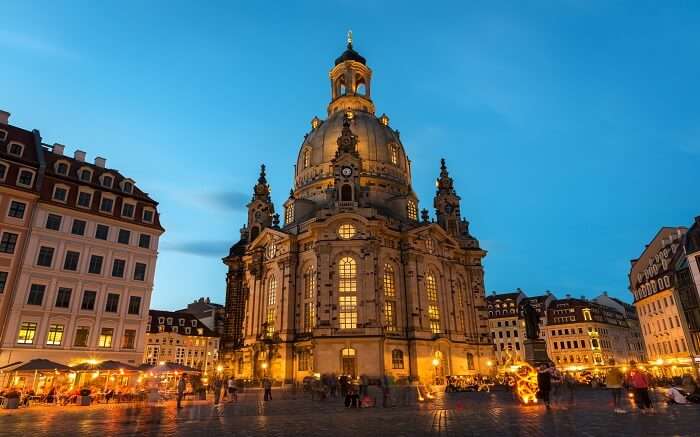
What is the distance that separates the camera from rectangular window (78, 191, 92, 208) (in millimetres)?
42188

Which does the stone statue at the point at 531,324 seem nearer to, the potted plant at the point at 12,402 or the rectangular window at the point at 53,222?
the potted plant at the point at 12,402

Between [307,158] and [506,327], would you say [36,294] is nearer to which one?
[307,158]

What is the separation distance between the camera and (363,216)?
57.8 metres

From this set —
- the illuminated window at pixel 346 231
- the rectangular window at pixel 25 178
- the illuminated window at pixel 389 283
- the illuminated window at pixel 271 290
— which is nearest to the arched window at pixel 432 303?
the illuminated window at pixel 389 283

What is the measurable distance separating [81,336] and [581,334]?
317 feet

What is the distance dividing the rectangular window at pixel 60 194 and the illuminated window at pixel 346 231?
30.2 metres

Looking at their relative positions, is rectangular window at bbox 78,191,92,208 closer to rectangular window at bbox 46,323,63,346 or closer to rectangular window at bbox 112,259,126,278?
rectangular window at bbox 112,259,126,278

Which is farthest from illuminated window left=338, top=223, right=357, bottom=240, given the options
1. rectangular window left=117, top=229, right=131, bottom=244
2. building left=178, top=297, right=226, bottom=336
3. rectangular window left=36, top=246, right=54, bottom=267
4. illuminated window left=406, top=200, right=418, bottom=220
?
building left=178, top=297, right=226, bottom=336

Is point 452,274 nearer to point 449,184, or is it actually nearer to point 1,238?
point 449,184

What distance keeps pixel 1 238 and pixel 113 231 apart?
867 centimetres

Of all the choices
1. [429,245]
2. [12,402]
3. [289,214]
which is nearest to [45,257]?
[12,402]

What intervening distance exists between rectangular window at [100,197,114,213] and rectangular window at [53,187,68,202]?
3098 mm

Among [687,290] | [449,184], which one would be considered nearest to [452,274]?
[449,184]

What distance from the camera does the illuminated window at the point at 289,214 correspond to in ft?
229
